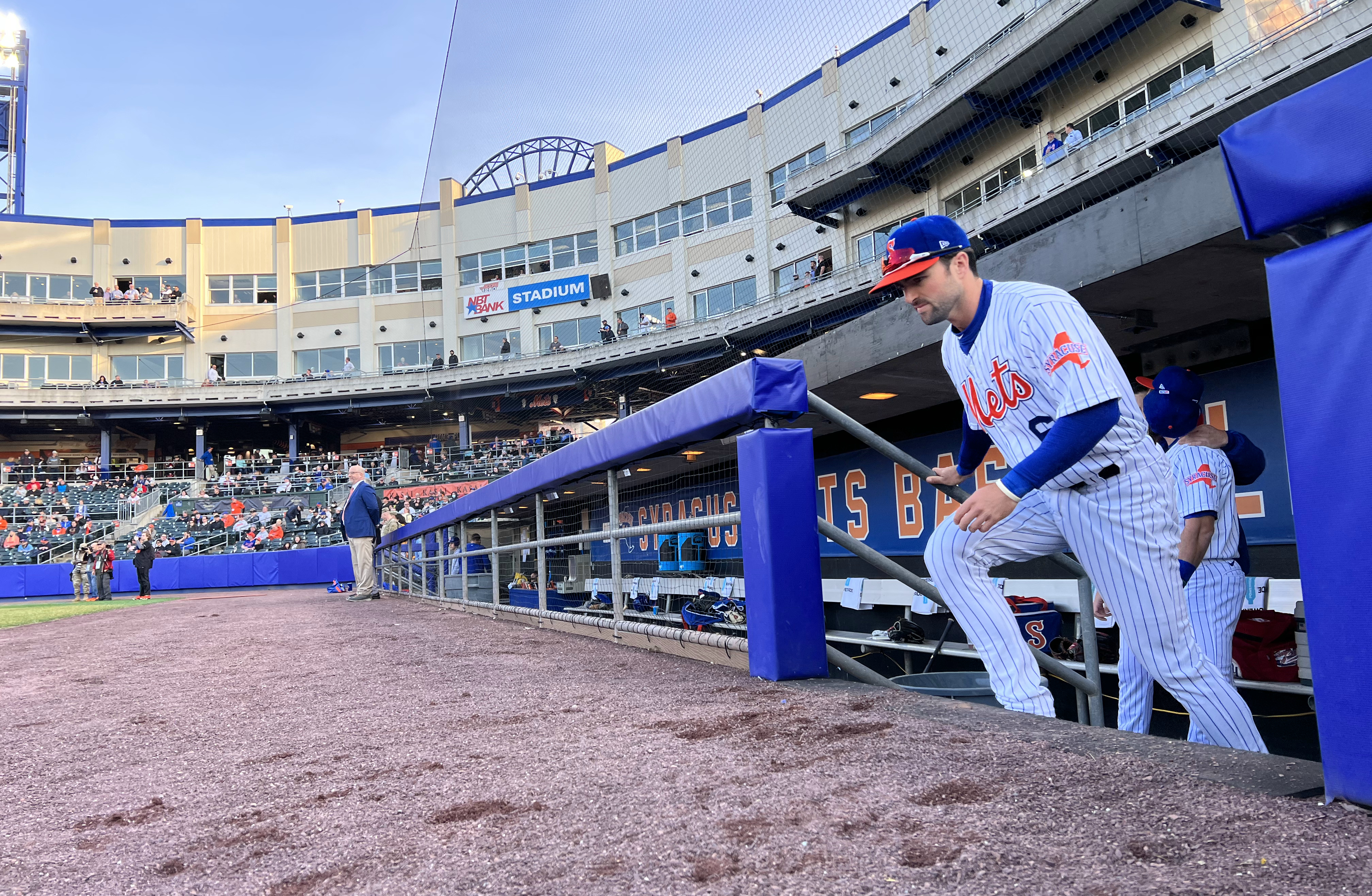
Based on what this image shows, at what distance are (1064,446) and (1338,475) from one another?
2.42ft

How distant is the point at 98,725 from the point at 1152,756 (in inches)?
122

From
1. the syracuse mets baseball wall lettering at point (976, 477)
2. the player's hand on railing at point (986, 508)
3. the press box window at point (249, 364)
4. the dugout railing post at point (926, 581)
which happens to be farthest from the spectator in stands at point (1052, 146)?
the press box window at point (249, 364)

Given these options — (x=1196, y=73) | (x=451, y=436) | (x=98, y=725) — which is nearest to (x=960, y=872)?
(x=98, y=725)

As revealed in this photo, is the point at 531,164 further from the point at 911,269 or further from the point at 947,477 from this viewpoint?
the point at 911,269

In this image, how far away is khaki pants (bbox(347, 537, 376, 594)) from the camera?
11375mm

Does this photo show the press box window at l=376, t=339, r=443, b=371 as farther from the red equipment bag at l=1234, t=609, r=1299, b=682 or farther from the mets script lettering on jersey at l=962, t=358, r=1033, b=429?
the mets script lettering on jersey at l=962, t=358, r=1033, b=429

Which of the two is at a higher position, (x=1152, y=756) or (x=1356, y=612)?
(x=1356, y=612)

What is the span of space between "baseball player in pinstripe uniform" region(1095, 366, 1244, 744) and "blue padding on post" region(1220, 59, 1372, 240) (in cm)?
159

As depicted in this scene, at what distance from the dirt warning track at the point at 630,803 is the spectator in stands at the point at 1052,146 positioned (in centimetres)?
1785

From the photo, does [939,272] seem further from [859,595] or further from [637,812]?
[859,595]

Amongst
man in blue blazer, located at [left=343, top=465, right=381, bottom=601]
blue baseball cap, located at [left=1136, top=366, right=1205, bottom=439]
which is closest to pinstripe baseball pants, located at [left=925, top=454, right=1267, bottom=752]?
blue baseball cap, located at [left=1136, top=366, right=1205, bottom=439]

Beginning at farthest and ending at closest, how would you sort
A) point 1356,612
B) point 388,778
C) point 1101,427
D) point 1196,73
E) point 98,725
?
point 1196,73, point 98,725, point 1101,427, point 388,778, point 1356,612

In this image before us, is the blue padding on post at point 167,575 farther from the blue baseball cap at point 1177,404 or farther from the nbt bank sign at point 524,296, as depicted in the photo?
the blue baseball cap at point 1177,404

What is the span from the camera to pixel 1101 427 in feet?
6.97
